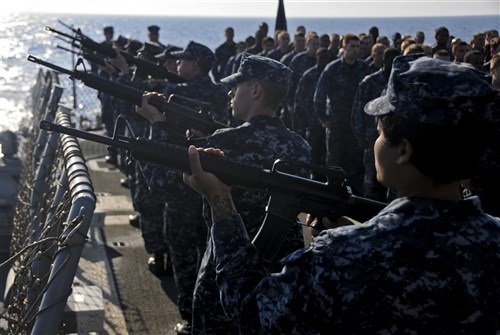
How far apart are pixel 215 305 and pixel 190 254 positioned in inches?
73.7

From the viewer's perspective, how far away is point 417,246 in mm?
1842

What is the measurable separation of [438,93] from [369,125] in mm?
6484

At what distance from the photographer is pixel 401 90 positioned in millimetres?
1920

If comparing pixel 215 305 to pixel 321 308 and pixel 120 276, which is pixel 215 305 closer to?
pixel 321 308

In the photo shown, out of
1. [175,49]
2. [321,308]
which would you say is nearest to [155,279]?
[175,49]

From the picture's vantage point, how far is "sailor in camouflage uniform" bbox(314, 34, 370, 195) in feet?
30.8

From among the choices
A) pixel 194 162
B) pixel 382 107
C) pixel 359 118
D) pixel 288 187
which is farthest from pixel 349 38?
pixel 382 107

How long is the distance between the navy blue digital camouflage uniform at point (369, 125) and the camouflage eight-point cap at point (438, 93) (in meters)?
6.15

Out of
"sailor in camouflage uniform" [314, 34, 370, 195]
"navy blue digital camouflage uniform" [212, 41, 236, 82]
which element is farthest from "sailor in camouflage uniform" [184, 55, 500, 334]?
"navy blue digital camouflage uniform" [212, 41, 236, 82]

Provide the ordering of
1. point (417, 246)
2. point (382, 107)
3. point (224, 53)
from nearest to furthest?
point (417, 246) → point (382, 107) → point (224, 53)

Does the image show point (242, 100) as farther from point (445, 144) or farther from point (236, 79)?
point (445, 144)

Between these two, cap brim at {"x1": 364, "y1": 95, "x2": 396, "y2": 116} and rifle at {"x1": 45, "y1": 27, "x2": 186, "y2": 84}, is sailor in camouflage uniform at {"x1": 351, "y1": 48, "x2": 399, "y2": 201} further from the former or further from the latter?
cap brim at {"x1": 364, "y1": 95, "x2": 396, "y2": 116}

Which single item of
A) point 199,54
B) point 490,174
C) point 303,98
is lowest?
point 303,98

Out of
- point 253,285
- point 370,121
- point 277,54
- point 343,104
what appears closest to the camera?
point 253,285
